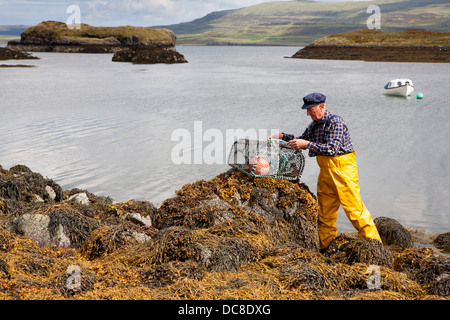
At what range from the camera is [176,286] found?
13.3 feet

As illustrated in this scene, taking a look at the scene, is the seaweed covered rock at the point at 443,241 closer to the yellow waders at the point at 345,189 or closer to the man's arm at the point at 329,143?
the yellow waders at the point at 345,189

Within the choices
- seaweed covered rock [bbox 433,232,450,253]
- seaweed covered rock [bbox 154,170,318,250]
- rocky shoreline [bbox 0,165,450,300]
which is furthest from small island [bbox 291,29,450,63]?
rocky shoreline [bbox 0,165,450,300]

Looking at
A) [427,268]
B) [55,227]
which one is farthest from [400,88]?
[55,227]

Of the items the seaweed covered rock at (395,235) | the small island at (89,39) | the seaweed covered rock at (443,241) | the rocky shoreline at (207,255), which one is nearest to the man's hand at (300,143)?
the rocky shoreline at (207,255)

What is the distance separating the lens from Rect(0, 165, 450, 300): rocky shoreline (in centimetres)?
404

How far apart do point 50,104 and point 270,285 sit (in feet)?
82.8

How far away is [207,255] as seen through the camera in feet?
15.4

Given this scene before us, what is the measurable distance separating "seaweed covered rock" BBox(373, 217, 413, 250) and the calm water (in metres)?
0.77

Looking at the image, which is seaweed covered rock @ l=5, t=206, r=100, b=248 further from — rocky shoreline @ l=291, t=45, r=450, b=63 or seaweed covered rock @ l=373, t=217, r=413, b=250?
rocky shoreline @ l=291, t=45, r=450, b=63
